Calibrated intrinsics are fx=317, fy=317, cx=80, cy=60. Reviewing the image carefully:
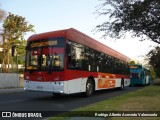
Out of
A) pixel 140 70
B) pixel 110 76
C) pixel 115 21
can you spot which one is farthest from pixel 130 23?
pixel 140 70

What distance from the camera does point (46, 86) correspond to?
15586 mm

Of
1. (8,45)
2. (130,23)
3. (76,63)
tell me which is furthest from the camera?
(8,45)

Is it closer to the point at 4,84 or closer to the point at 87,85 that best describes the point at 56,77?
the point at 87,85

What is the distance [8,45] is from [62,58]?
122 ft

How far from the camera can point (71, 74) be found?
52.4ft

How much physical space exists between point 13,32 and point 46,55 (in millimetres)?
37732

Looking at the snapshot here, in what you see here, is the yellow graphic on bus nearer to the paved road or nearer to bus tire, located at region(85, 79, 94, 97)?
bus tire, located at region(85, 79, 94, 97)

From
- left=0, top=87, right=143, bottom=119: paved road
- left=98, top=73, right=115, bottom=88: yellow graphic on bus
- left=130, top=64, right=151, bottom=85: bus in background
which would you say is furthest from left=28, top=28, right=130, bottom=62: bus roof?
left=130, top=64, right=151, bottom=85: bus in background

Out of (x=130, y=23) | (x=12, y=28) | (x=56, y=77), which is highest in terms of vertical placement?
(x=12, y=28)

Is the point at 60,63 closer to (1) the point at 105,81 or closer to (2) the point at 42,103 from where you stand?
(2) the point at 42,103

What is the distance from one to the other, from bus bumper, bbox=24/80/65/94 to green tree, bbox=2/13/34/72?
35.7 meters

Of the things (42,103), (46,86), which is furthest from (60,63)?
(42,103)

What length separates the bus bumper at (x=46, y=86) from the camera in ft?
50.1

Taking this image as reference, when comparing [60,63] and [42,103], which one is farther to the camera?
[60,63]
